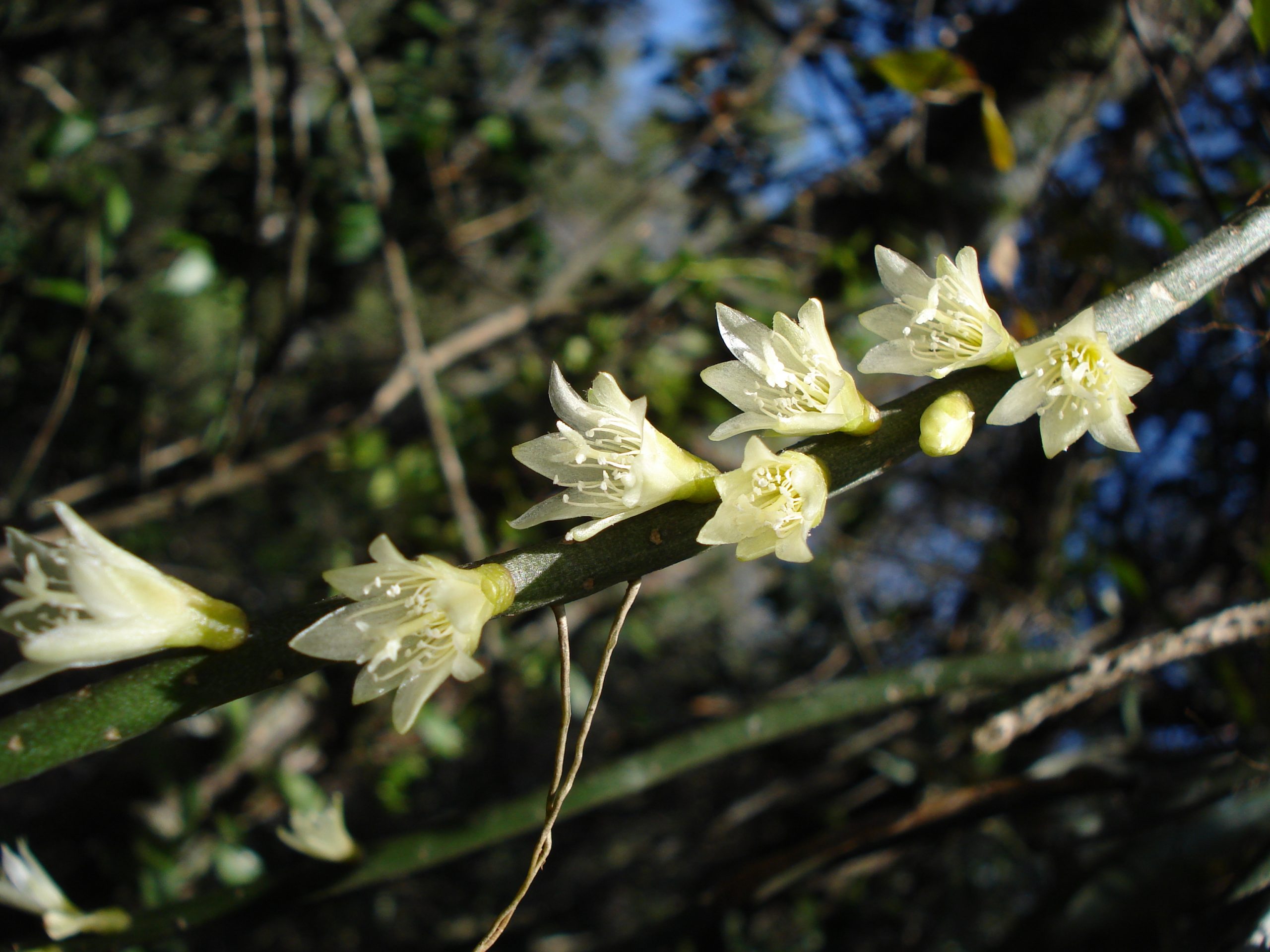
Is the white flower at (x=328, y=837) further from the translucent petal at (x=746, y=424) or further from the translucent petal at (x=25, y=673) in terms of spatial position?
the translucent petal at (x=746, y=424)

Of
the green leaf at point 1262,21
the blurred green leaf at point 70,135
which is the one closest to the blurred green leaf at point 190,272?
the blurred green leaf at point 70,135

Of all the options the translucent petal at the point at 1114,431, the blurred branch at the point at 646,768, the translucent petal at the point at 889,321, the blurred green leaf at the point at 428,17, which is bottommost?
the blurred branch at the point at 646,768

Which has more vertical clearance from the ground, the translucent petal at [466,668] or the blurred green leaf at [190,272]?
the blurred green leaf at [190,272]

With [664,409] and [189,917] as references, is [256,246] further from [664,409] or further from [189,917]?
[189,917]

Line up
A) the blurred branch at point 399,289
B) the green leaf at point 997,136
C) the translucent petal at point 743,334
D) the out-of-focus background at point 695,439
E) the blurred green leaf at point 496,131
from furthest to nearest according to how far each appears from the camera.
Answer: the blurred green leaf at point 496,131 → the out-of-focus background at point 695,439 → the blurred branch at point 399,289 → the green leaf at point 997,136 → the translucent petal at point 743,334

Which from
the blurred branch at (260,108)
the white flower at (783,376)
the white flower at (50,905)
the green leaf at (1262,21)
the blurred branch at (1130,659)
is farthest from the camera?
the blurred branch at (260,108)

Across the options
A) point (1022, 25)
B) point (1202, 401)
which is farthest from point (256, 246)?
point (1202, 401)

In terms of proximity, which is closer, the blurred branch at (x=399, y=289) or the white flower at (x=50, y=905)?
the white flower at (x=50, y=905)

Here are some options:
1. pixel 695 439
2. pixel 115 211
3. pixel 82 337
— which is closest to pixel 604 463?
pixel 82 337
